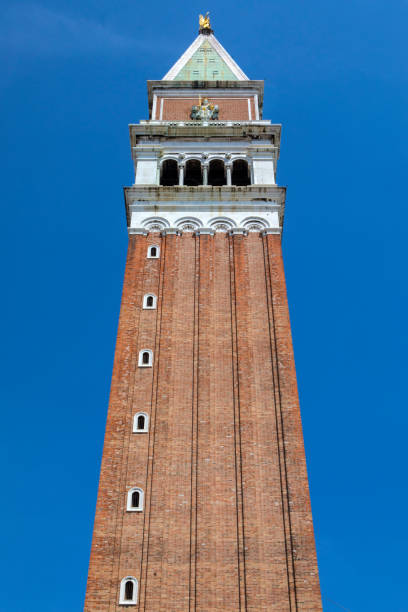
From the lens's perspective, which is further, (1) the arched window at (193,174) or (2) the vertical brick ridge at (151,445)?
(1) the arched window at (193,174)

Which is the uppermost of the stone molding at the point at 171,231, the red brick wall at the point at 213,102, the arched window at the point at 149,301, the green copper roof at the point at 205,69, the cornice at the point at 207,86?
the green copper roof at the point at 205,69

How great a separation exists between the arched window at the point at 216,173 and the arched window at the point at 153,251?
6910mm

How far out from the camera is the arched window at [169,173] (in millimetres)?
42781

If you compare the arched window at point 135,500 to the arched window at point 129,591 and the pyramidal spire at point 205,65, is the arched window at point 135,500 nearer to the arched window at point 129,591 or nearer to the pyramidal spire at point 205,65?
the arched window at point 129,591

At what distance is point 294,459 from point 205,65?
33023 millimetres

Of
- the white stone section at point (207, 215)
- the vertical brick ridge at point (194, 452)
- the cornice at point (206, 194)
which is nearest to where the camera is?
the vertical brick ridge at point (194, 452)

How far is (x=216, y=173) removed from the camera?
43031mm

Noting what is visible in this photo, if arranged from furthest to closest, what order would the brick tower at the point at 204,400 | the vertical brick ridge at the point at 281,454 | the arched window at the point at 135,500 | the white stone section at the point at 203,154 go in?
the white stone section at the point at 203,154 < the arched window at the point at 135,500 < the brick tower at the point at 204,400 < the vertical brick ridge at the point at 281,454

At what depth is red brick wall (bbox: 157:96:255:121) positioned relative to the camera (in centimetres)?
4728

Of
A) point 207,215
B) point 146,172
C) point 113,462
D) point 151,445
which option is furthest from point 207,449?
point 146,172

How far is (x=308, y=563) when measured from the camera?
25406 millimetres

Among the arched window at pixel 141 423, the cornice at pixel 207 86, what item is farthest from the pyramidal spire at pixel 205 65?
the arched window at pixel 141 423

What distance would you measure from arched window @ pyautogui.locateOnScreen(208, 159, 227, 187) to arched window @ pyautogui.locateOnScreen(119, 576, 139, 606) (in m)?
23.1

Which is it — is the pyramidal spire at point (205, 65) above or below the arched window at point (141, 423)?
above
